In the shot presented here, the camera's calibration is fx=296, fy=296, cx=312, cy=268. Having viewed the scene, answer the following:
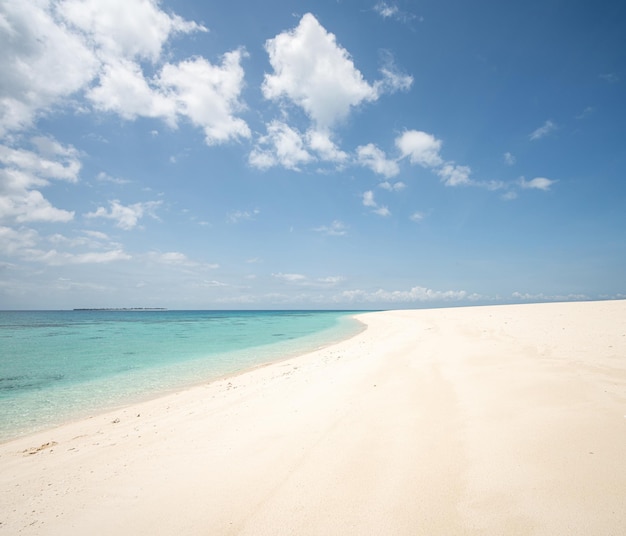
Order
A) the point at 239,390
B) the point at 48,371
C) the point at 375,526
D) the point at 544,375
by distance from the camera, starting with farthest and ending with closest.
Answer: the point at 48,371
the point at 239,390
the point at 544,375
the point at 375,526

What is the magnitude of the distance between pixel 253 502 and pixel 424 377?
5.92 metres

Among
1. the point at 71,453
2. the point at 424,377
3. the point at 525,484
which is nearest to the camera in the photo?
the point at 525,484

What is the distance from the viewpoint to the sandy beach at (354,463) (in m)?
2.94

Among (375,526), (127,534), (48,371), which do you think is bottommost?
(48,371)

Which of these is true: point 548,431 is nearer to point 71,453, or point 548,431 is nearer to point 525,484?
point 525,484

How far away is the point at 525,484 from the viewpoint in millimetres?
3260

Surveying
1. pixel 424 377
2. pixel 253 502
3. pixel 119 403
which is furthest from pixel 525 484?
pixel 119 403

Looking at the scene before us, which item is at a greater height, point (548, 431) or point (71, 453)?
point (548, 431)

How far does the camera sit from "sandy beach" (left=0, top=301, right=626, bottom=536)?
294 centimetres

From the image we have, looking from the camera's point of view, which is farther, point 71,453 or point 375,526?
point 71,453

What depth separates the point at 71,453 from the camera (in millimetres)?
5527

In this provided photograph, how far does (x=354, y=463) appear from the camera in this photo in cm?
392

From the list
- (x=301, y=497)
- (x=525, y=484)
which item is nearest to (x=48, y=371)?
(x=301, y=497)

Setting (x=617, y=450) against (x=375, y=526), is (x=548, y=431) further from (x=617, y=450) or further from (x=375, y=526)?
(x=375, y=526)
